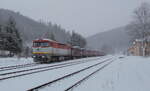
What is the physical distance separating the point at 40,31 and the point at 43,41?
147m

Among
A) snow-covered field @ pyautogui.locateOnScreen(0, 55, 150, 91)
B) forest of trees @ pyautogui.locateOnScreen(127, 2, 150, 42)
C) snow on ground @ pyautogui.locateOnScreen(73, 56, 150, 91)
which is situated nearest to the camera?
snow-covered field @ pyautogui.locateOnScreen(0, 55, 150, 91)

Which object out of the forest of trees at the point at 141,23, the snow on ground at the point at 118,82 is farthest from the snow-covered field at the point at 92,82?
the forest of trees at the point at 141,23

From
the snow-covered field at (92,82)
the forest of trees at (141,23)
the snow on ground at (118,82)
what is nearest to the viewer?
the snow-covered field at (92,82)

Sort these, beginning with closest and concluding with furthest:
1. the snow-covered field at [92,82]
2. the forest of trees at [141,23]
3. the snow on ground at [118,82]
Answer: the snow-covered field at [92,82] < the snow on ground at [118,82] < the forest of trees at [141,23]

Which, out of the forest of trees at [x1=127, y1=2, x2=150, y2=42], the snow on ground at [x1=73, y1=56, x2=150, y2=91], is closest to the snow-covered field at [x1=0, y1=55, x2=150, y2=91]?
the snow on ground at [x1=73, y1=56, x2=150, y2=91]

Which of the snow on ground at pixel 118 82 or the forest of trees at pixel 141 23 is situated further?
the forest of trees at pixel 141 23

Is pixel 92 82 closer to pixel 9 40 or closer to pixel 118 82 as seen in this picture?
pixel 118 82

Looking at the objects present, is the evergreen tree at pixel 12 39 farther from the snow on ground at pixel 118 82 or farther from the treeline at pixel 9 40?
the snow on ground at pixel 118 82

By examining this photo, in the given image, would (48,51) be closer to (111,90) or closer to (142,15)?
(111,90)

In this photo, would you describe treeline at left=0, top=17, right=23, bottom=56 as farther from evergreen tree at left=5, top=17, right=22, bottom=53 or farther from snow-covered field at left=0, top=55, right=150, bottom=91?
snow-covered field at left=0, top=55, right=150, bottom=91

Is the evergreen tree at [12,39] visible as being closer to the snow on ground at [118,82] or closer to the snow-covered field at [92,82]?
the snow-covered field at [92,82]

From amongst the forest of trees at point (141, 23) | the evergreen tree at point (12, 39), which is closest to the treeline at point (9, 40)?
the evergreen tree at point (12, 39)

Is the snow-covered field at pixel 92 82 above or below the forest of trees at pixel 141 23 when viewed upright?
below

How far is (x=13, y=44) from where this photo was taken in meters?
47.1
